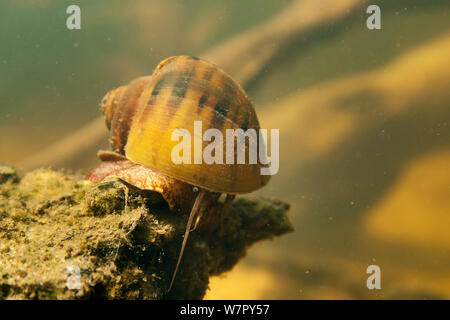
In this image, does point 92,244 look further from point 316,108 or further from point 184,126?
point 316,108

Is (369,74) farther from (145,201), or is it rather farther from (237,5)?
(145,201)

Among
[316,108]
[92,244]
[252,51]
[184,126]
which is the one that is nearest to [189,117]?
[184,126]

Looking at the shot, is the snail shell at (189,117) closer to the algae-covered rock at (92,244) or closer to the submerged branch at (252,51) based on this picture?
the algae-covered rock at (92,244)

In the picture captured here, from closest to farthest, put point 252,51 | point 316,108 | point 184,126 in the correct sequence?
point 184,126 → point 252,51 → point 316,108

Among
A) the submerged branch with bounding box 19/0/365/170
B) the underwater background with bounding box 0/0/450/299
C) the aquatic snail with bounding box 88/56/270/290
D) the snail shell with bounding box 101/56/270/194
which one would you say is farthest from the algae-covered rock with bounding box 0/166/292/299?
the submerged branch with bounding box 19/0/365/170

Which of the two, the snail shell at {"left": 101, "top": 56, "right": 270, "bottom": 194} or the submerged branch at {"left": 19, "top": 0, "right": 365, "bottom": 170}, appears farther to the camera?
the submerged branch at {"left": 19, "top": 0, "right": 365, "bottom": 170}

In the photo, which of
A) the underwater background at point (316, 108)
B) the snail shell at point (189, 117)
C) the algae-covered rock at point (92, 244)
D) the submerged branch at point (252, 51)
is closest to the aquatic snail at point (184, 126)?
the snail shell at point (189, 117)

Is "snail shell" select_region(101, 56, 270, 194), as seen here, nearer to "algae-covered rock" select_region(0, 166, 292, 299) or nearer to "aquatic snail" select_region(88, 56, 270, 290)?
A: "aquatic snail" select_region(88, 56, 270, 290)
